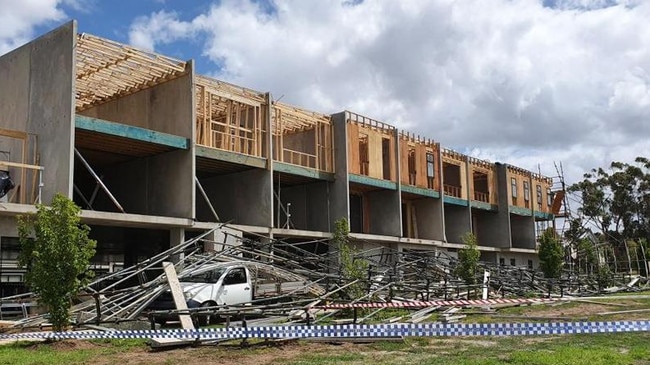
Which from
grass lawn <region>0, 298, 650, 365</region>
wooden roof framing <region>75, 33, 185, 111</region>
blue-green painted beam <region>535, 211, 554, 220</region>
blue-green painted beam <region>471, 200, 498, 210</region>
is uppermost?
wooden roof framing <region>75, 33, 185, 111</region>

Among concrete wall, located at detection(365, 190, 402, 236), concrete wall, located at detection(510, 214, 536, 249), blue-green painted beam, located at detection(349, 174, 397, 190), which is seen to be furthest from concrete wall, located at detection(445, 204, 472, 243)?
blue-green painted beam, located at detection(349, 174, 397, 190)

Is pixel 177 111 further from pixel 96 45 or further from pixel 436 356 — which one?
pixel 436 356

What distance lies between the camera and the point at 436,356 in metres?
11.1

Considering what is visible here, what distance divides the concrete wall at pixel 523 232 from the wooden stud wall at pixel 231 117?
99.4 ft

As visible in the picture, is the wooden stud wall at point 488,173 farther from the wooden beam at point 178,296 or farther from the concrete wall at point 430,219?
the wooden beam at point 178,296

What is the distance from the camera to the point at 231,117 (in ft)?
95.7

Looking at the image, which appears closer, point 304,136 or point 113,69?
point 113,69

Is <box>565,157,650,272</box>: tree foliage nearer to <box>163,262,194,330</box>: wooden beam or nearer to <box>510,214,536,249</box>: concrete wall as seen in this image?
<box>510,214,536,249</box>: concrete wall

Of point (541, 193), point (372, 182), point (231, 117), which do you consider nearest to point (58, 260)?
point (231, 117)

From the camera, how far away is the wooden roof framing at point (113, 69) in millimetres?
22922

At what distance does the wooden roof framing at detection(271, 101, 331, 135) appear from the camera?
30703 mm

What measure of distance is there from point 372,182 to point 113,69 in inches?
587

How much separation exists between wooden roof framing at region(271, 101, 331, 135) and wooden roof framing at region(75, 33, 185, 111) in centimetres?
602

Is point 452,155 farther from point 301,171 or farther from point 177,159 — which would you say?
point 177,159
